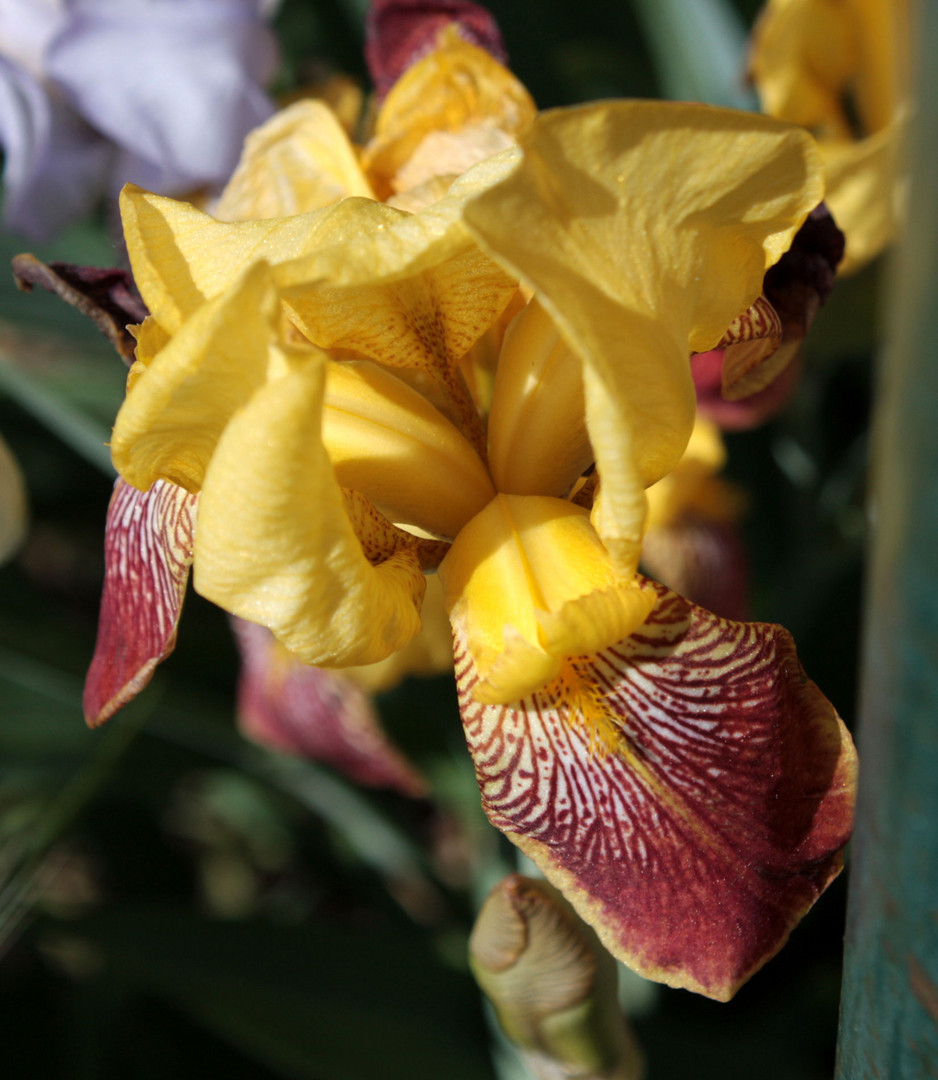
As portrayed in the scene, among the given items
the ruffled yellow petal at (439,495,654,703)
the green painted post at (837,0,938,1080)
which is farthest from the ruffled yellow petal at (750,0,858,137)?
the green painted post at (837,0,938,1080)

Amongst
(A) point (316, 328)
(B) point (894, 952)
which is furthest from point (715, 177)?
(B) point (894, 952)

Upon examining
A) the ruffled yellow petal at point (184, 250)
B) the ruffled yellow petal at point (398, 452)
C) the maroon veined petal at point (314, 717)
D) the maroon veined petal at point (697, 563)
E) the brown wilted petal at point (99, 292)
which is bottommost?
the maroon veined petal at point (314, 717)

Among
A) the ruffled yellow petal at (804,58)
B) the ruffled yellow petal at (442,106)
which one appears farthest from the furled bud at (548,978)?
the ruffled yellow petal at (804,58)

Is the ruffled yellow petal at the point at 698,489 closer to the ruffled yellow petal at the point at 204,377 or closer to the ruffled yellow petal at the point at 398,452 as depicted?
the ruffled yellow petal at the point at 398,452

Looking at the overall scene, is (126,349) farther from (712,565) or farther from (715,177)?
(712,565)

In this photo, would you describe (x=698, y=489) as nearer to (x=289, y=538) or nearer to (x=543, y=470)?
(x=543, y=470)

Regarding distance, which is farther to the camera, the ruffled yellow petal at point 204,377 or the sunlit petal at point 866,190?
the sunlit petal at point 866,190
